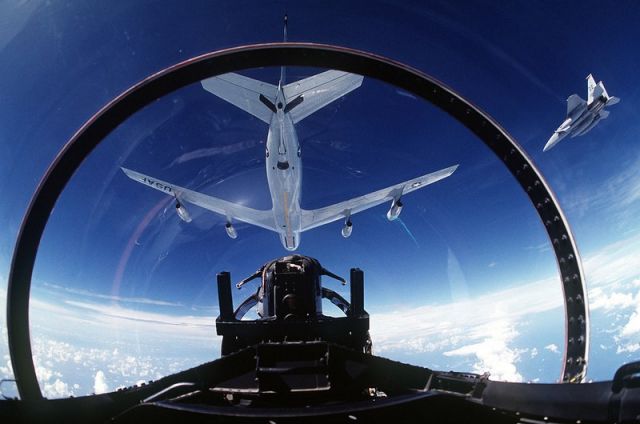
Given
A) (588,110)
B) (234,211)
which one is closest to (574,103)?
(588,110)

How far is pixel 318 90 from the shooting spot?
17.8 metres

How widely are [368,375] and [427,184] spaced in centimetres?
1715

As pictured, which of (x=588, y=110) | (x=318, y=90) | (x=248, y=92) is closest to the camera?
(x=248, y=92)

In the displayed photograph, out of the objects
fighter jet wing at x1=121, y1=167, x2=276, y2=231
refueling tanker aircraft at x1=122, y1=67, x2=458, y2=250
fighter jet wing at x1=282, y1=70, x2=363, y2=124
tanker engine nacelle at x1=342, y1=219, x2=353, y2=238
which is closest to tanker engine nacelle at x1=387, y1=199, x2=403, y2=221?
refueling tanker aircraft at x1=122, y1=67, x2=458, y2=250

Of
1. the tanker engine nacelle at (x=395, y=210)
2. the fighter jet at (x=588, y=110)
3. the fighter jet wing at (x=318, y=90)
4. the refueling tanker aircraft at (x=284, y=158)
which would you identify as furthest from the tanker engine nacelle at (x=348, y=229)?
the fighter jet at (x=588, y=110)

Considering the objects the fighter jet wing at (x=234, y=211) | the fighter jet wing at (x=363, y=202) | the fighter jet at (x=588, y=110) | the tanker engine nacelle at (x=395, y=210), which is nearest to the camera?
the tanker engine nacelle at (x=395, y=210)

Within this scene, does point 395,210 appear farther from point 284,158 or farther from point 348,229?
point 284,158

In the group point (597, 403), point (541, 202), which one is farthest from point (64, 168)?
point (541, 202)

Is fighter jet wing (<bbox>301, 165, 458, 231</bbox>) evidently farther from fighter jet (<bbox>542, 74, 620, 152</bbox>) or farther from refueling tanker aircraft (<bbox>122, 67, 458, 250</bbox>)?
fighter jet (<bbox>542, 74, 620, 152</bbox>)

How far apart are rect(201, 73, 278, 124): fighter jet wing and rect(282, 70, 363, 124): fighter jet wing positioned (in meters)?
1.18

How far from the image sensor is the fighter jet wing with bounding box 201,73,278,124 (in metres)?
16.4

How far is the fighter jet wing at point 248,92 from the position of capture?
16.4m

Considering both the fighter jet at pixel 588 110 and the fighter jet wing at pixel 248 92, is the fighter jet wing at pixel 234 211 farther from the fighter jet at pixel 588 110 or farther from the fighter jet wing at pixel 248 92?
the fighter jet at pixel 588 110

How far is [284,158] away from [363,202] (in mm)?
7257
